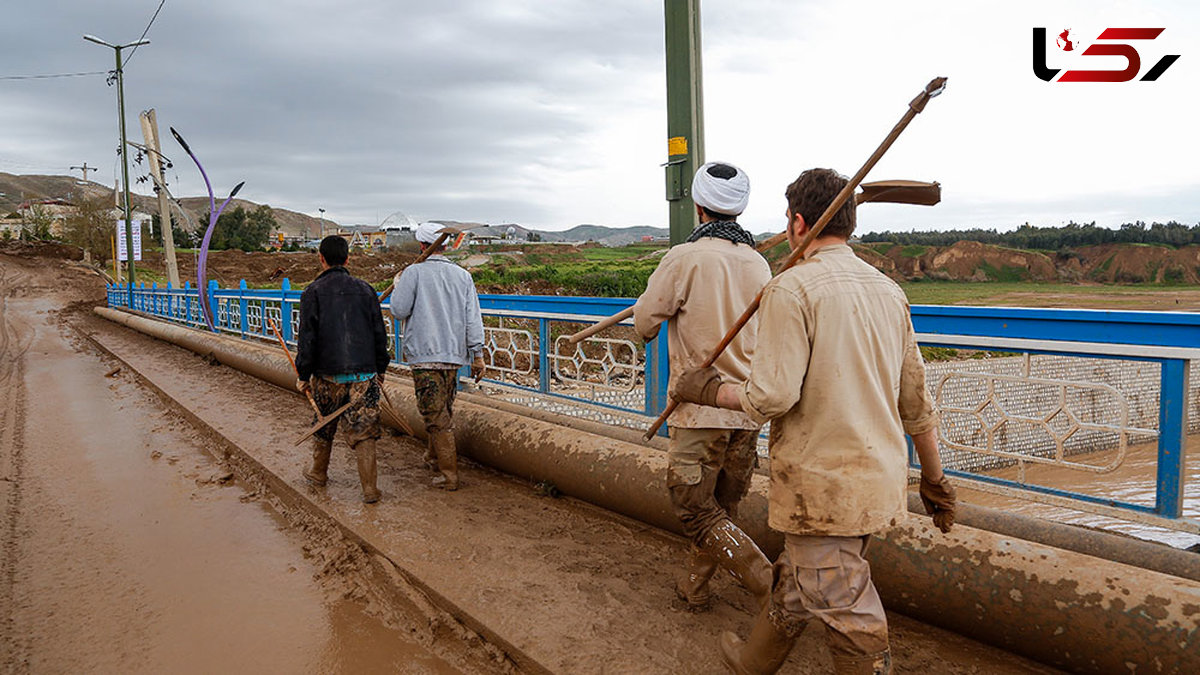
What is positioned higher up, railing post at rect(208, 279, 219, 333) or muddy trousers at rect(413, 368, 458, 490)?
railing post at rect(208, 279, 219, 333)

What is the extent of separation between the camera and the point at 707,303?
2938 millimetres

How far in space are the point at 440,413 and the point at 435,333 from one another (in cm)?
55

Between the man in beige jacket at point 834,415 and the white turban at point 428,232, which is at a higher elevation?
the white turban at point 428,232

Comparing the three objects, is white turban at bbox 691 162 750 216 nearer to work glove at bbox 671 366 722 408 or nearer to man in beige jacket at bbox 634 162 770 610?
man in beige jacket at bbox 634 162 770 610

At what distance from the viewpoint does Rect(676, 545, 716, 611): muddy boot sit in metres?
3.14

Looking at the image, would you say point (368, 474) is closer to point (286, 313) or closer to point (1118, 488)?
point (286, 313)

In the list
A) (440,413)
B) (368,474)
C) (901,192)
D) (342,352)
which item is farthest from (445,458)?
(901,192)

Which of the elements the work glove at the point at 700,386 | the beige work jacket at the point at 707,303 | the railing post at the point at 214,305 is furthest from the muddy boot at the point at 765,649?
the railing post at the point at 214,305

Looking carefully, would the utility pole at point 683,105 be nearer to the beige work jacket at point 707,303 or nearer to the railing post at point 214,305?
the beige work jacket at point 707,303

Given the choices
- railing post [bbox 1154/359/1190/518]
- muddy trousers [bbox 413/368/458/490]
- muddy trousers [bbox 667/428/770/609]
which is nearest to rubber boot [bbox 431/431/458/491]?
muddy trousers [bbox 413/368/458/490]

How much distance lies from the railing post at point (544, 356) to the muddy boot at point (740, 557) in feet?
11.0

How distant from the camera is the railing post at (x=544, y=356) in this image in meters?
6.14

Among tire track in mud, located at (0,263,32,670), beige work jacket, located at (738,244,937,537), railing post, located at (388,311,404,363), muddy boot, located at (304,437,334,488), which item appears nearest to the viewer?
beige work jacket, located at (738,244,937,537)

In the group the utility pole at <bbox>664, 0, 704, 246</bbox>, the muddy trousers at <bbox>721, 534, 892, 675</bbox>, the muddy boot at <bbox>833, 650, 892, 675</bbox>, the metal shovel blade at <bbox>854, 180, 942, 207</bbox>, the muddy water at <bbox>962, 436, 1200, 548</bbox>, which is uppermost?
the utility pole at <bbox>664, 0, 704, 246</bbox>
